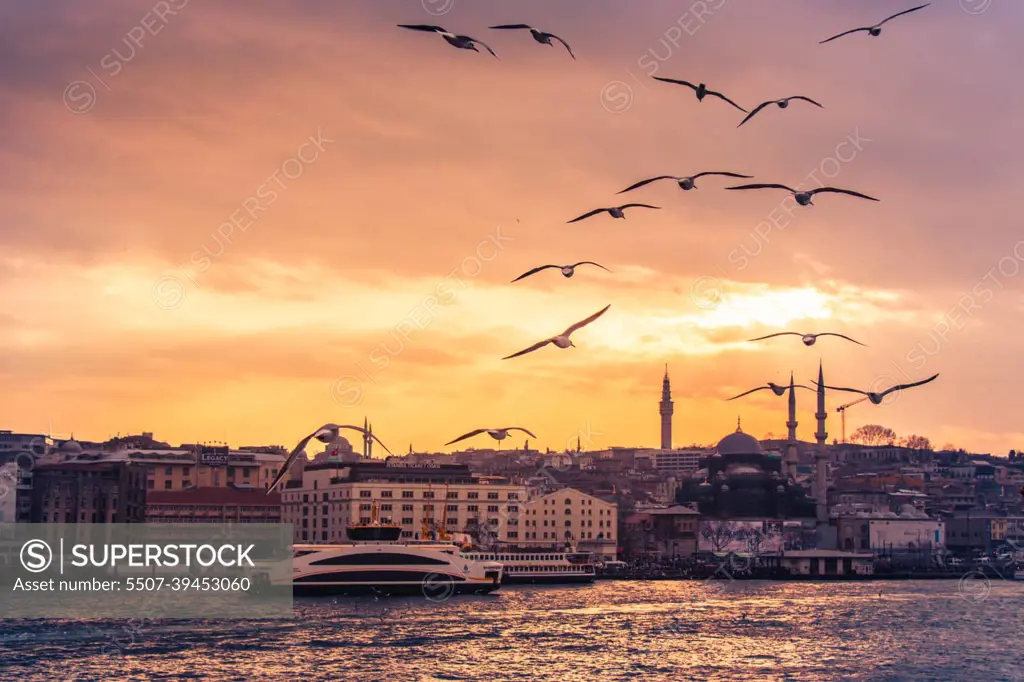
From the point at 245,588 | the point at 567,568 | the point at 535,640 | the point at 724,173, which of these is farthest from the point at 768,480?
the point at 724,173

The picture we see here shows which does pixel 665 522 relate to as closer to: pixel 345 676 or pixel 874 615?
pixel 874 615

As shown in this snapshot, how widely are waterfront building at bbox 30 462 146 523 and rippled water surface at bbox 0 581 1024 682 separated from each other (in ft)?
164

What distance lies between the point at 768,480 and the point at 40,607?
88205mm

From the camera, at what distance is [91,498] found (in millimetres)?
109500

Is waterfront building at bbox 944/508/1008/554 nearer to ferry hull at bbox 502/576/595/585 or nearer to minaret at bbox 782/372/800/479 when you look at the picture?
minaret at bbox 782/372/800/479

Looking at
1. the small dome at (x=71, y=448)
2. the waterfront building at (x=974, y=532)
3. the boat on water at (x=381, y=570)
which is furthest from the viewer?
the waterfront building at (x=974, y=532)

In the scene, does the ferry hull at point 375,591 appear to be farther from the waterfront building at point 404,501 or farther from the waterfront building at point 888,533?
the waterfront building at point 888,533

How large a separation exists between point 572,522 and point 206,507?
27363mm

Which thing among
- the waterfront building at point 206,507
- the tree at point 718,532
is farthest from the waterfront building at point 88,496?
the tree at point 718,532

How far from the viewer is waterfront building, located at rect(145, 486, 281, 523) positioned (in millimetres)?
105625

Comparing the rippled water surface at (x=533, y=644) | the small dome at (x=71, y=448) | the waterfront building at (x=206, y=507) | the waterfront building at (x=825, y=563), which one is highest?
the small dome at (x=71, y=448)

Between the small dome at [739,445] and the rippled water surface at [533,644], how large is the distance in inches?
3062

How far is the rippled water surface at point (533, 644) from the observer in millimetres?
37406

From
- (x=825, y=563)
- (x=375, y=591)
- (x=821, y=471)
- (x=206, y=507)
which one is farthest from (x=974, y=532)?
(x=375, y=591)
